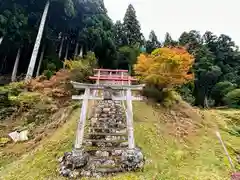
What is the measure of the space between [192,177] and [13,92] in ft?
36.2

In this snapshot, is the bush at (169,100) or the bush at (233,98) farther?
the bush at (233,98)

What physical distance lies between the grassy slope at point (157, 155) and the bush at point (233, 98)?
11.0m

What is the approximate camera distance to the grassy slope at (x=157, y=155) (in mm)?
6420

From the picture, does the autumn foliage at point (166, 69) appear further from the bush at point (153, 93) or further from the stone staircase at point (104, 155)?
the stone staircase at point (104, 155)

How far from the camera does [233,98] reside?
20.3m

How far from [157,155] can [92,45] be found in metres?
15.8

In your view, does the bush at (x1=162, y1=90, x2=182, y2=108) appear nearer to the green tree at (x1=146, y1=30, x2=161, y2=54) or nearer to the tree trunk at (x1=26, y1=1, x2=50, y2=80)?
the tree trunk at (x1=26, y1=1, x2=50, y2=80)

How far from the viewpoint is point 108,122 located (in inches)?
344

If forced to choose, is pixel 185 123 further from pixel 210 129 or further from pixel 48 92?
pixel 48 92

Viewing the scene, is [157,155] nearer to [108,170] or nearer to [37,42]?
[108,170]

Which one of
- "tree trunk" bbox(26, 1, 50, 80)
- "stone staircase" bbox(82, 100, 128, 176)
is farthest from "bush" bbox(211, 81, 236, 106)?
"tree trunk" bbox(26, 1, 50, 80)

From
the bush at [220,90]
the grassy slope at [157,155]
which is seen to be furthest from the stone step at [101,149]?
the bush at [220,90]

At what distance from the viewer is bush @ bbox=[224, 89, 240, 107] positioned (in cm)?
1996

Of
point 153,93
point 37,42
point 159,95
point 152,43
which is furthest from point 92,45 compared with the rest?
point 159,95
